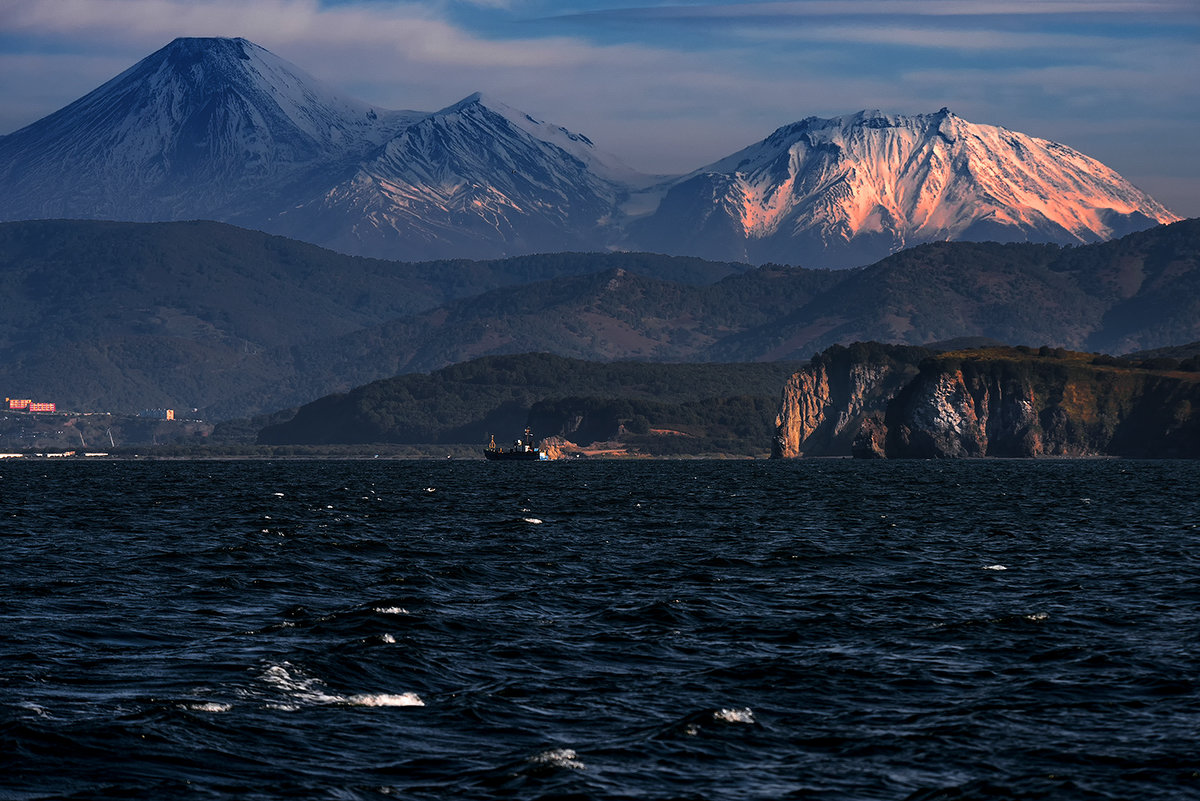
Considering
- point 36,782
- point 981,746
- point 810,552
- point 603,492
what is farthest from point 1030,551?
point 603,492

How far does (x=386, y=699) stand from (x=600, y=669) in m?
7.33

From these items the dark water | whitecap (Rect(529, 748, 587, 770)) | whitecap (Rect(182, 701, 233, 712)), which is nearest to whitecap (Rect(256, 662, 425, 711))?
the dark water

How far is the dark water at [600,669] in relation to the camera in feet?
117

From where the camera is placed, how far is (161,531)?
107m

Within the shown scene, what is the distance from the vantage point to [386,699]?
1724 inches

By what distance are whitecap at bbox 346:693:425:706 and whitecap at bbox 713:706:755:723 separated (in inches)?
315

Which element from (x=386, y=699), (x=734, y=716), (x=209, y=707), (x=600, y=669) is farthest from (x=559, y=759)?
(x=600, y=669)

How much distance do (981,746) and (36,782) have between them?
2121cm

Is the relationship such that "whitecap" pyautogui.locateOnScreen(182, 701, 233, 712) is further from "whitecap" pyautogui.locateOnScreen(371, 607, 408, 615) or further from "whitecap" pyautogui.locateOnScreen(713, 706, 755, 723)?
"whitecap" pyautogui.locateOnScreen(371, 607, 408, 615)

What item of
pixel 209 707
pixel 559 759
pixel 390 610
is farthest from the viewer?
pixel 390 610

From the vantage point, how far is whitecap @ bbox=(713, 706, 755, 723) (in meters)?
40.6

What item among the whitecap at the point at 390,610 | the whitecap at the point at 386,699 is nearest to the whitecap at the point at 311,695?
the whitecap at the point at 386,699

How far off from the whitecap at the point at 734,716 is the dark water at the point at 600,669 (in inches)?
5.1

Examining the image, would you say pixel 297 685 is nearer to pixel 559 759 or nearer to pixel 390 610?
pixel 559 759
